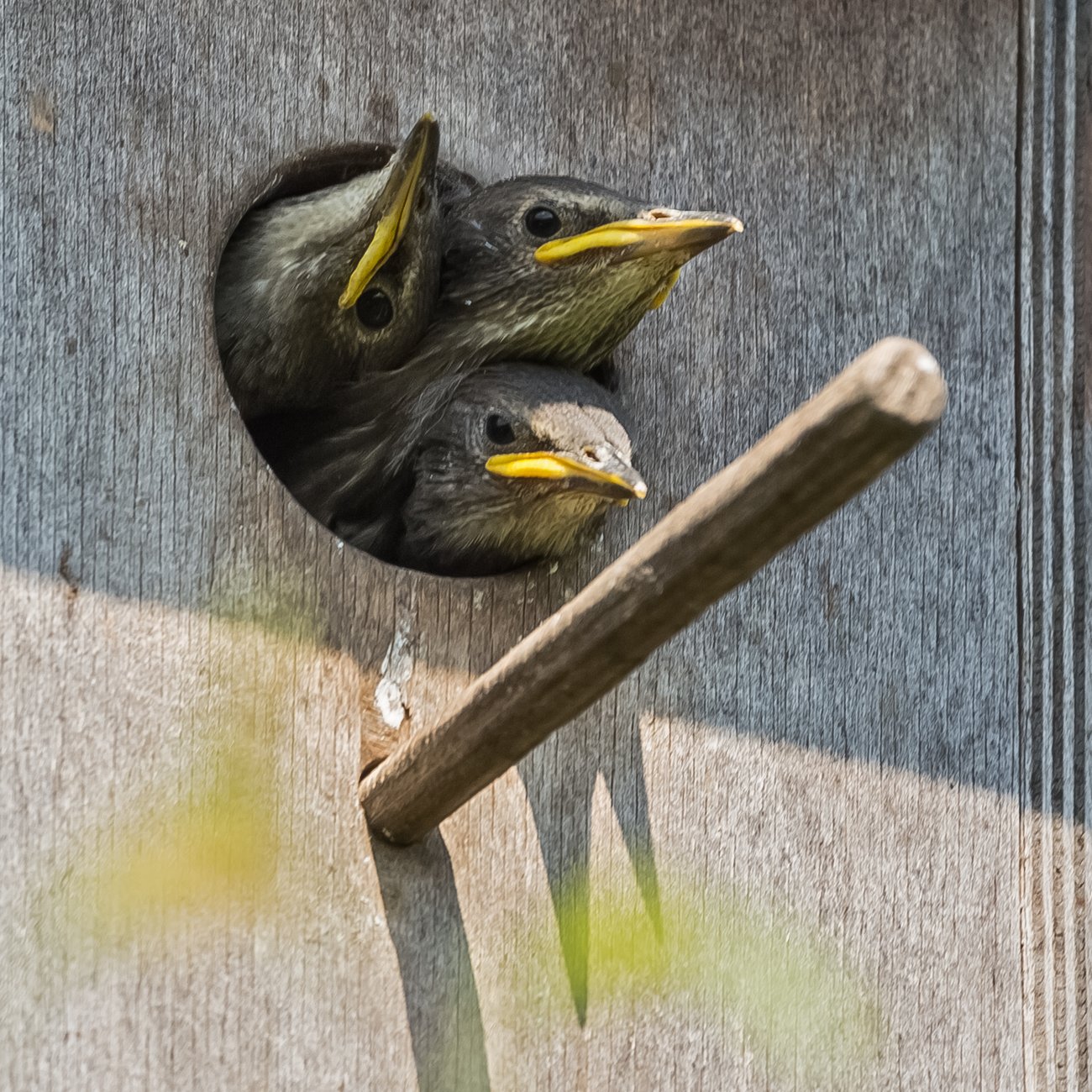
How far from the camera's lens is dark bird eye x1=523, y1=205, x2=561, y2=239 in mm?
2260

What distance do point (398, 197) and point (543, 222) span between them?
17 cm

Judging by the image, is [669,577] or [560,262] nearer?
[669,577]

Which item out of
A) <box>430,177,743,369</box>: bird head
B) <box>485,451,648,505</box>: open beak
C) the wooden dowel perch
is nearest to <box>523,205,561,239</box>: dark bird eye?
<box>430,177,743,369</box>: bird head

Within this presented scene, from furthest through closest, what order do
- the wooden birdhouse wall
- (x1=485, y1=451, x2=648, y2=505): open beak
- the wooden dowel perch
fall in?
(x1=485, y1=451, x2=648, y2=505): open beak → the wooden birdhouse wall → the wooden dowel perch

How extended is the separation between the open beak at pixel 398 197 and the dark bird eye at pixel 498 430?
195 millimetres

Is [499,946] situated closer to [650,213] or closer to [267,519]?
[267,519]

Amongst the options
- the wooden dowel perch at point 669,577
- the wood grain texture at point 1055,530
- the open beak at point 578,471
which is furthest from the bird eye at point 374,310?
the wood grain texture at point 1055,530

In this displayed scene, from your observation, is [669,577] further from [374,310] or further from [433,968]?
[374,310]

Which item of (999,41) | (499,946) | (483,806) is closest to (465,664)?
(483,806)

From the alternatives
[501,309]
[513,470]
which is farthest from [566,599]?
[501,309]

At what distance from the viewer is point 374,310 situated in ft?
7.79

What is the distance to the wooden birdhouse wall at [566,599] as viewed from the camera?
190cm

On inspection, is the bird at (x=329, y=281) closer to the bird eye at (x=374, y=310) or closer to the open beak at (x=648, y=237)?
the bird eye at (x=374, y=310)

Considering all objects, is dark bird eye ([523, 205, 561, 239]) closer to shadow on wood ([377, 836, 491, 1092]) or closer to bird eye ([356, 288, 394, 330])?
bird eye ([356, 288, 394, 330])
